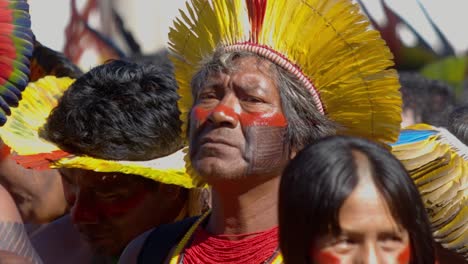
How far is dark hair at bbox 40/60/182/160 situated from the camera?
4016 millimetres

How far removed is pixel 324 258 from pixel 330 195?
136 millimetres

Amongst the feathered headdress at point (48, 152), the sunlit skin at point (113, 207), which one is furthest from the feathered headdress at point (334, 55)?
the sunlit skin at point (113, 207)

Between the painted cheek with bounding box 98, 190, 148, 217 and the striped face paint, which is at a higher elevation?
the striped face paint

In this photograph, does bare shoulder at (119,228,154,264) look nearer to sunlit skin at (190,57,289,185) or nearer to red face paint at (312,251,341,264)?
sunlit skin at (190,57,289,185)

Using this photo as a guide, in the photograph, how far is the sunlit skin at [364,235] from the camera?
251 centimetres

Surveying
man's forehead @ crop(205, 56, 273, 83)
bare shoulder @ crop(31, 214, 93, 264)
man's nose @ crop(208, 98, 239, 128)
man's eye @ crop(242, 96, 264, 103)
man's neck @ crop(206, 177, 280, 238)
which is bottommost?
bare shoulder @ crop(31, 214, 93, 264)

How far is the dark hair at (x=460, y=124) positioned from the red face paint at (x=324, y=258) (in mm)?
1889

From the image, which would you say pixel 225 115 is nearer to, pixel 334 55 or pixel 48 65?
pixel 334 55

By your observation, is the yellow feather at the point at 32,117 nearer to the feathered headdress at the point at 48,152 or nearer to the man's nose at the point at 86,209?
the feathered headdress at the point at 48,152

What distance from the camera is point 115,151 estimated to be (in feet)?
13.1

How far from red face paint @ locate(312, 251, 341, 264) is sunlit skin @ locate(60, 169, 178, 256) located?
1567mm

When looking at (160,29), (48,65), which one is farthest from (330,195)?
(160,29)

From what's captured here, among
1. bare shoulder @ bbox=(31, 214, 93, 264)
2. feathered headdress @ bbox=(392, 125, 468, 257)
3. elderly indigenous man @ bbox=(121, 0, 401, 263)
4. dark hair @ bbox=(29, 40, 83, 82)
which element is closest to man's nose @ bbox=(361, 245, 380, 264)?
elderly indigenous man @ bbox=(121, 0, 401, 263)

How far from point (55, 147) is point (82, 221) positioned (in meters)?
0.31
